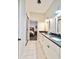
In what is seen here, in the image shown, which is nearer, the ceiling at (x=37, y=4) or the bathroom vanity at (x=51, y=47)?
the bathroom vanity at (x=51, y=47)

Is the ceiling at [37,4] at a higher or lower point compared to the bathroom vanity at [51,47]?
higher

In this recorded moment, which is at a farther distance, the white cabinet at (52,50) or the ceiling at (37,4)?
the ceiling at (37,4)

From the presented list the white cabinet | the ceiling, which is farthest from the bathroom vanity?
the ceiling

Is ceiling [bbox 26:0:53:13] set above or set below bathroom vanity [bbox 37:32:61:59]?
above

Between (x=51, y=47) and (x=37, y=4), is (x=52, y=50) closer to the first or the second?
(x=51, y=47)

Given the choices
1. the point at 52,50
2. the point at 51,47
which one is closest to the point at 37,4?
the point at 51,47

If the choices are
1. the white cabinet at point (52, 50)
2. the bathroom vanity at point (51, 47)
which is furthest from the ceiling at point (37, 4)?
the white cabinet at point (52, 50)

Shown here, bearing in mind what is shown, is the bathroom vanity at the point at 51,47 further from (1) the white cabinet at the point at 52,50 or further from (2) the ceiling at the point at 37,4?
(2) the ceiling at the point at 37,4

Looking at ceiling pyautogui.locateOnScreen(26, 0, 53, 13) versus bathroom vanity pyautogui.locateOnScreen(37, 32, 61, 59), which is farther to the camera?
ceiling pyautogui.locateOnScreen(26, 0, 53, 13)

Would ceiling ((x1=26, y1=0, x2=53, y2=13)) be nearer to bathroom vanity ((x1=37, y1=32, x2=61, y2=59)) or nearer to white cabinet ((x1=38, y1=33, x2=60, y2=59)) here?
bathroom vanity ((x1=37, y1=32, x2=61, y2=59))
